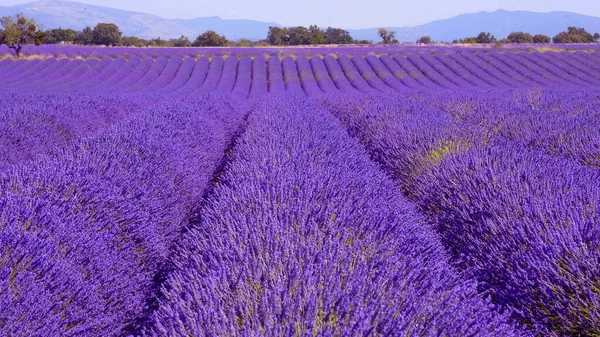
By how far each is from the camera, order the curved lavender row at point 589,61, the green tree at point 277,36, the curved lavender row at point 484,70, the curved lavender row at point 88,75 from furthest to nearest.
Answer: the green tree at point 277,36, the curved lavender row at point 589,61, the curved lavender row at point 484,70, the curved lavender row at point 88,75

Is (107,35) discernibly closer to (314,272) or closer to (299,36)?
(299,36)

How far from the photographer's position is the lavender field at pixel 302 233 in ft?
4.83

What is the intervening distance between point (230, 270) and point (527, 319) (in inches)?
50.8

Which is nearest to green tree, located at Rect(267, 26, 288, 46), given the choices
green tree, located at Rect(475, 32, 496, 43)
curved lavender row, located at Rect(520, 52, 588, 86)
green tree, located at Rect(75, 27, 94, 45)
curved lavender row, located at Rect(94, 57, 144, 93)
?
green tree, located at Rect(75, 27, 94, 45)

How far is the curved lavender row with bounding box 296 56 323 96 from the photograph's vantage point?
15972mm

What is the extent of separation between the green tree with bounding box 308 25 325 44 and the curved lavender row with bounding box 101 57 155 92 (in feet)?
62.1

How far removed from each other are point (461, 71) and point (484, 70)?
1.22m

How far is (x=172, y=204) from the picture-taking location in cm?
366

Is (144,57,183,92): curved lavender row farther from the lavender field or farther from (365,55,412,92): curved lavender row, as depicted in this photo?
the lavender field

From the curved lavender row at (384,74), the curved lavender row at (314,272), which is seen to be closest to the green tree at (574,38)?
the curved lavender row at (384,74)

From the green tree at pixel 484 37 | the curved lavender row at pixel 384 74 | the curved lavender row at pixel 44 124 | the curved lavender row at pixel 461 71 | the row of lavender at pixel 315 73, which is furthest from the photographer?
the green tree at pixel 484 37

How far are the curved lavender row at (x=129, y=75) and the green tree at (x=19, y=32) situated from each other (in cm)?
569

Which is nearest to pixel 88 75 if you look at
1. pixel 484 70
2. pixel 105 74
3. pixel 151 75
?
pixel 105 74

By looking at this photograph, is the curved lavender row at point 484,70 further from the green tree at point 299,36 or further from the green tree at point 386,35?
the green tree at point 386,35
